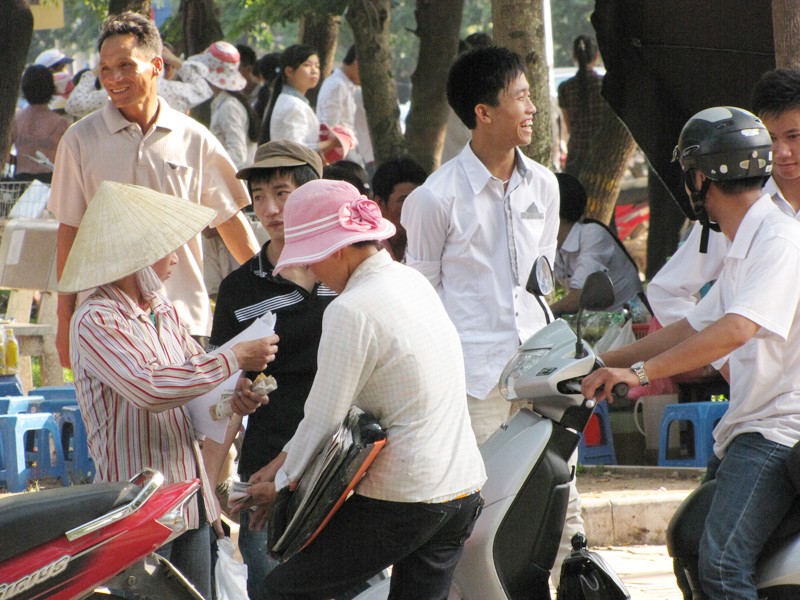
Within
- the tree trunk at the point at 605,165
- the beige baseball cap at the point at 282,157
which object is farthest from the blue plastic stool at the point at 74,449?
the tree trunk at the point at 605,165

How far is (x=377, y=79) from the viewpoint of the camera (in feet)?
32.8

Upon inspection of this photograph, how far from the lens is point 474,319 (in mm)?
4820

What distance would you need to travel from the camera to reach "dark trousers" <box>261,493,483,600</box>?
10.9 feet

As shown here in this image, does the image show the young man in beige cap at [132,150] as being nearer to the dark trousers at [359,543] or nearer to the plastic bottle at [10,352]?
the dark trousers at [359,543]

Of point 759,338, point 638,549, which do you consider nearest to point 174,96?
point 638,549

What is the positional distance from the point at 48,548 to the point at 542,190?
2.60m

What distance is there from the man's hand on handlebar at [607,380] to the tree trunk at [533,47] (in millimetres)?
4218

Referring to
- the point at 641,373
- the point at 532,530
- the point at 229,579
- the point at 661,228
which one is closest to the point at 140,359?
the point at 229,579

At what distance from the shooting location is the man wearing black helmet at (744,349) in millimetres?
3533

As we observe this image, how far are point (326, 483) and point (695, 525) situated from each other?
A: 3.90 ft

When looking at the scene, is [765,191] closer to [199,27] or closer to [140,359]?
[140,359]

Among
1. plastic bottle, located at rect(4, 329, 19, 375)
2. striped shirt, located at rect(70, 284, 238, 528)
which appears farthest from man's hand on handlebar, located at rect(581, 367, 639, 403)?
plastic bottle, located at rect(4, 329, 19, 375)

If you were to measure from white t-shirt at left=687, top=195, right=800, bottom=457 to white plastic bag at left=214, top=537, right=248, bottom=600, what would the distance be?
4.87 ft

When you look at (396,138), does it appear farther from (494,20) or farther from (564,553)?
(564,553)
